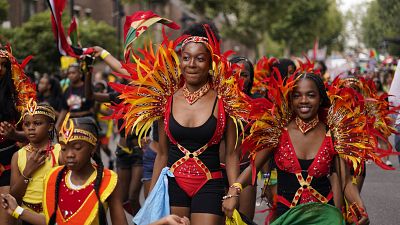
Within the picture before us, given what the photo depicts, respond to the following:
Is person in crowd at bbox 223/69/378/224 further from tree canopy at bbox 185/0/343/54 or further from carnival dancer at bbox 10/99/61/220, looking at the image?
tree canopy at bbox 185/0/343/54

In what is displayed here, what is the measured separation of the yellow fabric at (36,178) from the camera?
6.66 metres

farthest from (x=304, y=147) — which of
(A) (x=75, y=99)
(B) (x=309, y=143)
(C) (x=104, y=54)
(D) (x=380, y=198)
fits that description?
(A) (x=75, y=99)

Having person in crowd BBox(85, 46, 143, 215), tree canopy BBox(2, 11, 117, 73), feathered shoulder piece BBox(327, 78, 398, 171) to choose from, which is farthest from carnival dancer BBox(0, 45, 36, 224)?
tree canopy BBox(2, 11, 117, 73)

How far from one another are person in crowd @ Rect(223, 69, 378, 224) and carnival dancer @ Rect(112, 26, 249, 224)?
0.22m

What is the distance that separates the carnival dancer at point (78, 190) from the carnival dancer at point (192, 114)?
0.41m

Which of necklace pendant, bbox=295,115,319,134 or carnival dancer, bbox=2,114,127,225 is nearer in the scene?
carnival dancer, bbox=2,114,127,225

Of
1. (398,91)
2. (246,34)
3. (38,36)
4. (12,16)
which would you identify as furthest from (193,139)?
(246,34)

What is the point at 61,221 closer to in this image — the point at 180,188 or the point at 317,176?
the point at 180,188

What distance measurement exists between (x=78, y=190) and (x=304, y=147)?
1.66m

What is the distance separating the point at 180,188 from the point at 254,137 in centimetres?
70

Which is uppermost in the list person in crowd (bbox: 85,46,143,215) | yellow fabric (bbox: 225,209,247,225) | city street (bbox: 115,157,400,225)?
yellow fabric (bbox: 225,209,247,225)

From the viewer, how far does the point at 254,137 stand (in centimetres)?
628

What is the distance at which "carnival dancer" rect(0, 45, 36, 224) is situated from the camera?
7445mm

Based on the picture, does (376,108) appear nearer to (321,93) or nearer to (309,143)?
(321,93)
